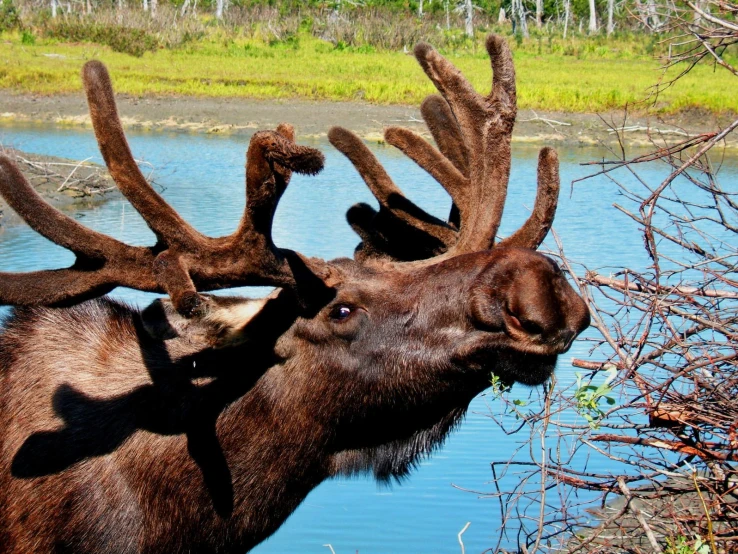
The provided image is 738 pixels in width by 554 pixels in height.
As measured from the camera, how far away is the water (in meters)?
6.71

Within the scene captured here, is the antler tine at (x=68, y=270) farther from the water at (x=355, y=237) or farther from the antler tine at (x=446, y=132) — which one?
the antler tine at (x=446, y=132)

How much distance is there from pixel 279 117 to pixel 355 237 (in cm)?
1340

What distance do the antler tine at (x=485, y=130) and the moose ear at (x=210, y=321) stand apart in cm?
90

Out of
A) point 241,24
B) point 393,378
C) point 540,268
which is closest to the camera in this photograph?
point 540,268

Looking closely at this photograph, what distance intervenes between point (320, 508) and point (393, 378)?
341 cm

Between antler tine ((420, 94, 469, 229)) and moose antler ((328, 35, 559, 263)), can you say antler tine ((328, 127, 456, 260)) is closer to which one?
moose antler ((328, 35, 559, 263))

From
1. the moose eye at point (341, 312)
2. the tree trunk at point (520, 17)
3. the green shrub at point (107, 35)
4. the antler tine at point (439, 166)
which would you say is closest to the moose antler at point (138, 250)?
the moose eye at point (341, 312)

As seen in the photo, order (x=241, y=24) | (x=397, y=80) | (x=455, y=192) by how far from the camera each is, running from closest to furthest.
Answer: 1. (x=455, y=192)
2. (x=397, y=80)
3. (x=241, y=24)

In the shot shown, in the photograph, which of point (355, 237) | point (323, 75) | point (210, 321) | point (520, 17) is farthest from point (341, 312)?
point (520, 17)

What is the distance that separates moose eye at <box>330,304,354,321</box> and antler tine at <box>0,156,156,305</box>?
678 millimetres

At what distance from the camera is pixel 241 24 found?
4925 centimetres

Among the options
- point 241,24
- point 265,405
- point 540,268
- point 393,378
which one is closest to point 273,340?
point 265,405

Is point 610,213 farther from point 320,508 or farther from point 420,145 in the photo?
point 420,145

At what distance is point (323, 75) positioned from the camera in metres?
31.3
